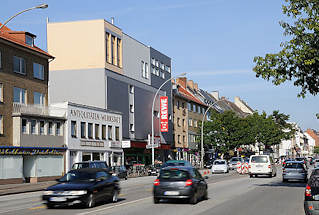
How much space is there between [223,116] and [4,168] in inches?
1766

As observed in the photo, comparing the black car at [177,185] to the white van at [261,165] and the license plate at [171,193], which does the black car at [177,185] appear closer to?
the license plate at [171,193]

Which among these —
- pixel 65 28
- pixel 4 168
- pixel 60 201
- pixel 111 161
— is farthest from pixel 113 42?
pixel 60 201

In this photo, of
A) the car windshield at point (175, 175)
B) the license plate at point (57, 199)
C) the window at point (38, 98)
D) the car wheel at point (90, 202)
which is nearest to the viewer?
the license plate at point (57, 199)

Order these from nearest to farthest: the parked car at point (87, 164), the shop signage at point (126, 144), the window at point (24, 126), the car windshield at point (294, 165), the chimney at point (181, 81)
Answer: the parked car at point (87, 164) → the car windshield at point (294, 165) → the window at point (24, 126) → the shop signage at point (126, 144) → the chimney at point (181, 81)

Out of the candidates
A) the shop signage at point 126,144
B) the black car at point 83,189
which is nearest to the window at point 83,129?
the shop signage at point 126,144

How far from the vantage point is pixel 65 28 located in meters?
55.2

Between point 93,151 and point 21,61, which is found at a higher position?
point 21,61

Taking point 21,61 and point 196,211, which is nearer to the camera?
point 196,211

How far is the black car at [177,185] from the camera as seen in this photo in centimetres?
1639

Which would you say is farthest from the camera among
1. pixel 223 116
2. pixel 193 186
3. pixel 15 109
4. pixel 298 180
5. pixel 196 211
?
pixel 223 116

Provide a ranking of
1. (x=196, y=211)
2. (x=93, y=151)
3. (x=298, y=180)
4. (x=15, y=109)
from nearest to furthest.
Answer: (x=196, y=211), (x=298, y=180), (x=15, y=109), (x=93, y=151)

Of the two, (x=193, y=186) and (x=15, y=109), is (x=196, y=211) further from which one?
(x=15, y=109)

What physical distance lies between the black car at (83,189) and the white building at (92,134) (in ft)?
90.1

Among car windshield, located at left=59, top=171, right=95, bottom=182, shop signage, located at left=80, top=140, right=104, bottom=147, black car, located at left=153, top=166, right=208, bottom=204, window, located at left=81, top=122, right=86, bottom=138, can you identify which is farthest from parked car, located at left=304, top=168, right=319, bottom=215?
window, located at left=81, top=122, right=86, bottom=138
